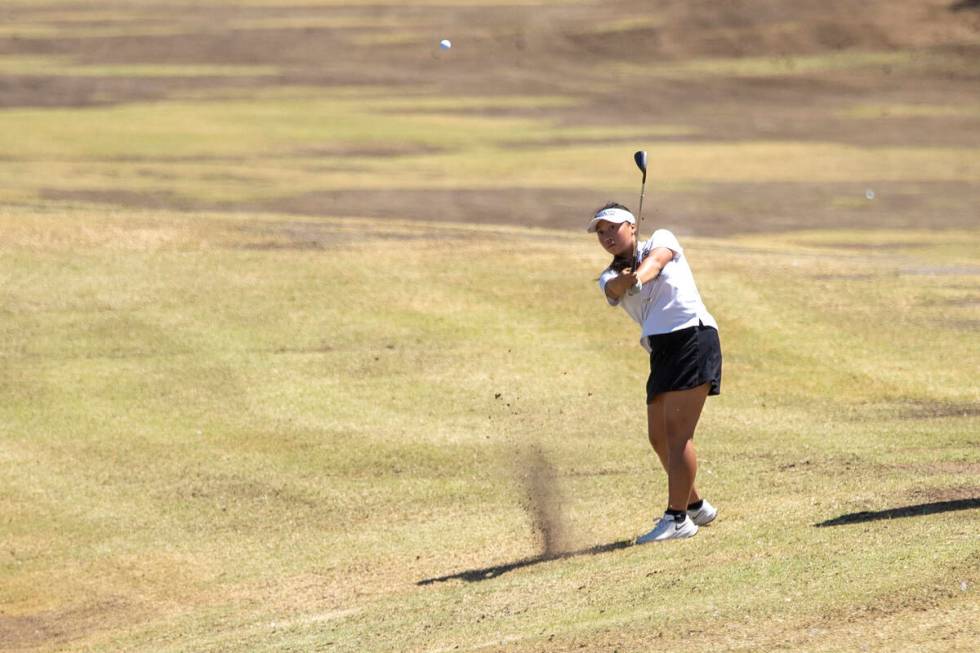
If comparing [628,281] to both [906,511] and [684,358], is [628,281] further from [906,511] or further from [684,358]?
[906,511]

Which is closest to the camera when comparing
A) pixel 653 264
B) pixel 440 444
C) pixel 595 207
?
pixel 653 264

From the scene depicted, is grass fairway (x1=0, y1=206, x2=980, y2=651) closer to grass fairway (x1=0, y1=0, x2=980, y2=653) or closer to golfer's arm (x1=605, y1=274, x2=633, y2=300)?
grass fairway (x1=0, y1=0, x2=980, y2=653)

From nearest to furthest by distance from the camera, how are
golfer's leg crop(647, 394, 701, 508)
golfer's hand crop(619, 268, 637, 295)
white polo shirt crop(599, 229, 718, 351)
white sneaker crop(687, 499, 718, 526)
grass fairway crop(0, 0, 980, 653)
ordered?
grass fairway crop(0, 0, 980, 653) → golfer's hand crop(619, 268, 637, 295) → white polo shirt crop(599, 229, 718, 351) → golfer's leg crop(647, 394, 701, 508) → white sneaker crop(687, 499, 718, 526)

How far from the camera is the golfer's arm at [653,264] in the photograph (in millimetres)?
9148

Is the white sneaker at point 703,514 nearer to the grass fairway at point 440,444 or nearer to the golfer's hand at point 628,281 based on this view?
the grass fairway at point 440,444

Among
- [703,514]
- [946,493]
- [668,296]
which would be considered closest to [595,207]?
[946,493]

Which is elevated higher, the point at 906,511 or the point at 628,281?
the point at 628,281

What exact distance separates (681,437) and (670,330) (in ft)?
2.24

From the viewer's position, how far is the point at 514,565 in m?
9.96

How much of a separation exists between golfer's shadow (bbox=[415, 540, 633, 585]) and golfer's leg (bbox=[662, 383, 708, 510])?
541mm

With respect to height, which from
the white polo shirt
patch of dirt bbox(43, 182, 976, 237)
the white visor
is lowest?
patch of dirt bbox(43, 182, 976, 237)

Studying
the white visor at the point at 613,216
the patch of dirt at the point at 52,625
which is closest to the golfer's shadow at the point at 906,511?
the white visor at the point at 613,216

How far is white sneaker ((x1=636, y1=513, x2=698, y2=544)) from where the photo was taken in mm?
9828

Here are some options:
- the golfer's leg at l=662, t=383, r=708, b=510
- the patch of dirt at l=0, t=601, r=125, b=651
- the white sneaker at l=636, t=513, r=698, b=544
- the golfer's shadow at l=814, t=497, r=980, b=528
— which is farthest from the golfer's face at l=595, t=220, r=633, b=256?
the patch of dirt at l=0, t=601, r=125, b=651
